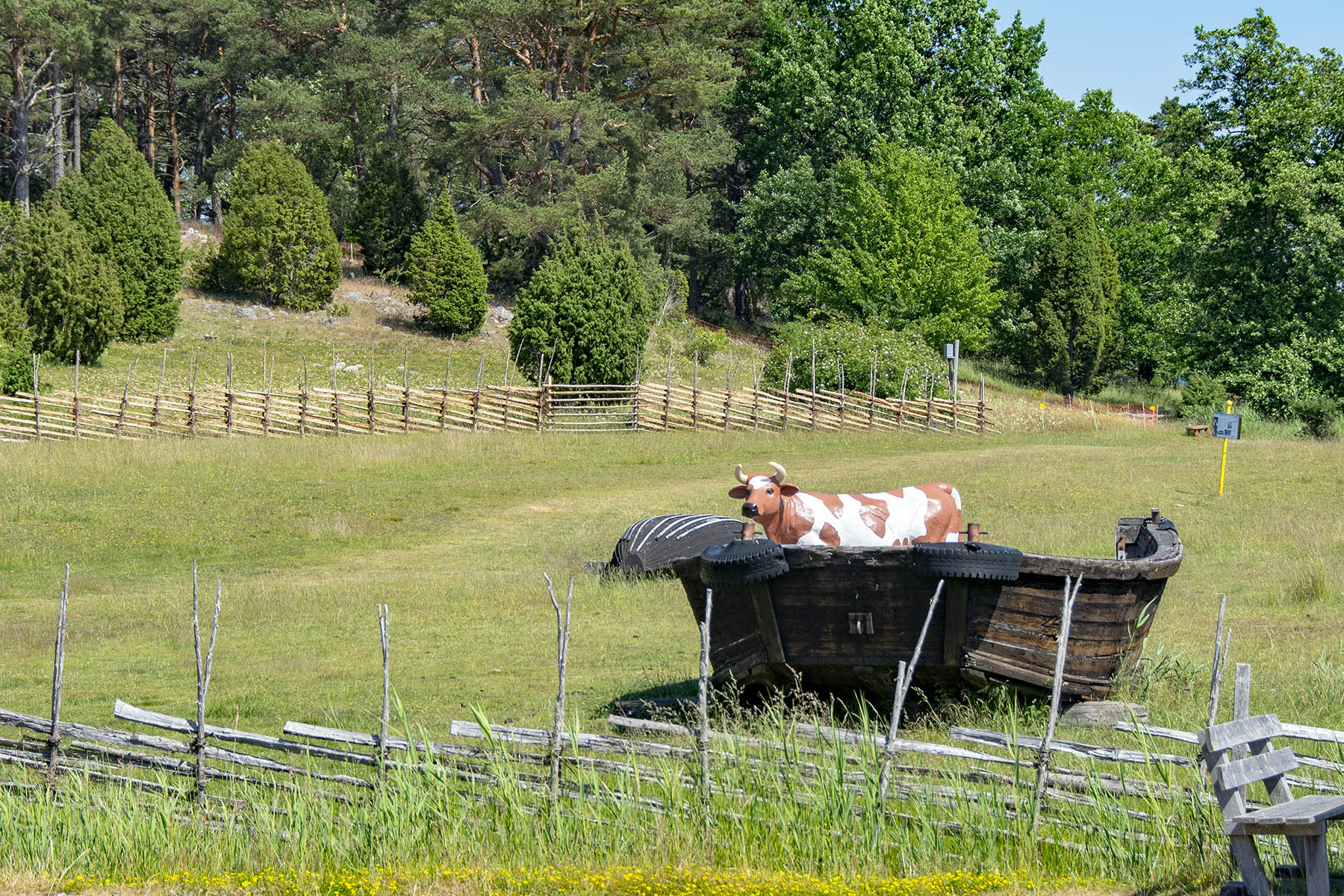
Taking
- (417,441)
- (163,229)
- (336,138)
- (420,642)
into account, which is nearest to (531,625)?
(420,642)

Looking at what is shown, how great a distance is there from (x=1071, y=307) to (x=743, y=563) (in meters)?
42.5

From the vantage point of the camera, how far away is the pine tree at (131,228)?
141 feet

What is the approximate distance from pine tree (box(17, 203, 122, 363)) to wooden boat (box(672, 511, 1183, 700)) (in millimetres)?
33660

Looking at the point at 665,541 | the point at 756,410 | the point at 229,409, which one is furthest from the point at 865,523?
the point at 756,410

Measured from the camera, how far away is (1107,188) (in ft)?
180

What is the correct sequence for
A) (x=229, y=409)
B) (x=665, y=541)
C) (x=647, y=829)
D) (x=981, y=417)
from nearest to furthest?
(x=647, y=829), (x=665, y=541), (x=229, y=409), (x=981, y=417)

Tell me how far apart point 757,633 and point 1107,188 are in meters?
50.3

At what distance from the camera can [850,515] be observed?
11.2 m

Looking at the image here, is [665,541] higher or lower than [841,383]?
lower

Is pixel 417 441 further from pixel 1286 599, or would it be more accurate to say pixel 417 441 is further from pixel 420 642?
pixel 1286 599

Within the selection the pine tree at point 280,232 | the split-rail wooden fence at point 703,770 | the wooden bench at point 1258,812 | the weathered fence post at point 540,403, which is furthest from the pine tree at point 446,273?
the wooden bench at point 1258,812

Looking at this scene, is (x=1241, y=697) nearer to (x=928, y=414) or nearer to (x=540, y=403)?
(x=540, y=403)

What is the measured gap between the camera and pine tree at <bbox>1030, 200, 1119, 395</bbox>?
48.3 meters

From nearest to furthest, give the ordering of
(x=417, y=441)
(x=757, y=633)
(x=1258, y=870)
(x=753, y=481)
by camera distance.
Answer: (x=1258, y=870) < (x=757, y=633) < (x=753, y=481) < (x=417, y=441)
